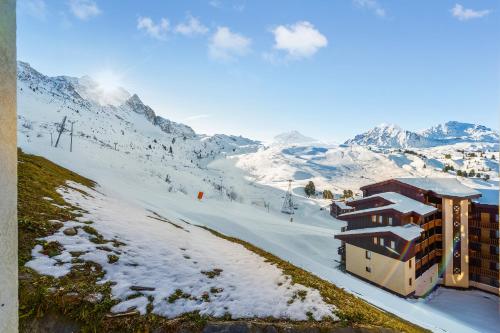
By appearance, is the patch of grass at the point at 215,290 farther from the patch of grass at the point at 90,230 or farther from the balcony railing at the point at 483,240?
the balcony railing at the point at 483,240

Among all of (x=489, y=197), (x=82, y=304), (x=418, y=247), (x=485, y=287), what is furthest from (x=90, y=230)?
(x=489, y=197)

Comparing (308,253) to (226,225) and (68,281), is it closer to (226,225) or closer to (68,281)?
(226,225)

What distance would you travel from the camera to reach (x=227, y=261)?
37.9ft

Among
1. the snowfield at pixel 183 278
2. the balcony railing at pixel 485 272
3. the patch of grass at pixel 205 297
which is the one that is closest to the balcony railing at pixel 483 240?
the balcony railing at pixel 485 272

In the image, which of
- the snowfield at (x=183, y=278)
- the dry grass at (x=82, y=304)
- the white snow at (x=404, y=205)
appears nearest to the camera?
the dry grass at (x=82, y=304)

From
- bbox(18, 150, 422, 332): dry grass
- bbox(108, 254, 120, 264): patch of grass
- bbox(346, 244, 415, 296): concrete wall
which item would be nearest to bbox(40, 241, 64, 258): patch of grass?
bbox(18, 150, 422, 332): dry grass

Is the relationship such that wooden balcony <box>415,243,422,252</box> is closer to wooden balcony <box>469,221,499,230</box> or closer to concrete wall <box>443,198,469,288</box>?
concrete wall <box>443,198,469,288</box>

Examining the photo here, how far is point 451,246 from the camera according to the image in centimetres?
3747

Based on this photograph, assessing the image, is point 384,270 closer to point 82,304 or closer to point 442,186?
point 442,186

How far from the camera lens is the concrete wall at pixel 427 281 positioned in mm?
32531

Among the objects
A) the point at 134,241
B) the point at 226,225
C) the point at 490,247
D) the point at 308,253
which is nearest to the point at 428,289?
the point at 490,247

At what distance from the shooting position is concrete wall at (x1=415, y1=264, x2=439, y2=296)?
32.5 meters

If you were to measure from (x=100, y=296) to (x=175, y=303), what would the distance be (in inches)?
66.5

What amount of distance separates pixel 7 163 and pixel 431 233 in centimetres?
4473
